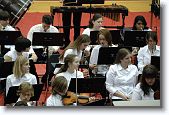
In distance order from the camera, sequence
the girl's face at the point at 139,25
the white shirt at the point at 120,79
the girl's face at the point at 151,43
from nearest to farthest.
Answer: the white shirt at the point at 120,79
the girl's face at the point at 151,43
the girl's face at the point at 139,25

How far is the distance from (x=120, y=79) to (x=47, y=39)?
147 cm

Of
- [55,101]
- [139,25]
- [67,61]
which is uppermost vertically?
[139,25]

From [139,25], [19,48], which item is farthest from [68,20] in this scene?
[19,48]

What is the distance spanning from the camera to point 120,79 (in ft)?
16.9

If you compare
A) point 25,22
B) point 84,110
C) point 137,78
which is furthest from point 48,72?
point 25,22

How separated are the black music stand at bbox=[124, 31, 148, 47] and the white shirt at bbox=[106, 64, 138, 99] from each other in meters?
1.16

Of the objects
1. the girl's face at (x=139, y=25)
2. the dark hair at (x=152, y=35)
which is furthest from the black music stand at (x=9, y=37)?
the girl's face at (x=139, y=25)

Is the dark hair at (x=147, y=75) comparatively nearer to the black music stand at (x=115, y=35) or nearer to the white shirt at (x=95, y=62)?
the white shirt at (x=95, y=62)

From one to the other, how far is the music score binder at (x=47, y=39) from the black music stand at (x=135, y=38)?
3.36 feet

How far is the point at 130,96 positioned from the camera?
16.8ft

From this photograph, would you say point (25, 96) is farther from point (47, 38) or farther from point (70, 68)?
point (47, 38)

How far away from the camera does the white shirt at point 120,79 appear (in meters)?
5.15

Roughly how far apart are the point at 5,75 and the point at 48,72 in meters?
1.20

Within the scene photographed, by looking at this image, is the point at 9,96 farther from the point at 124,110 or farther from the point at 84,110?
the point at 124,110
